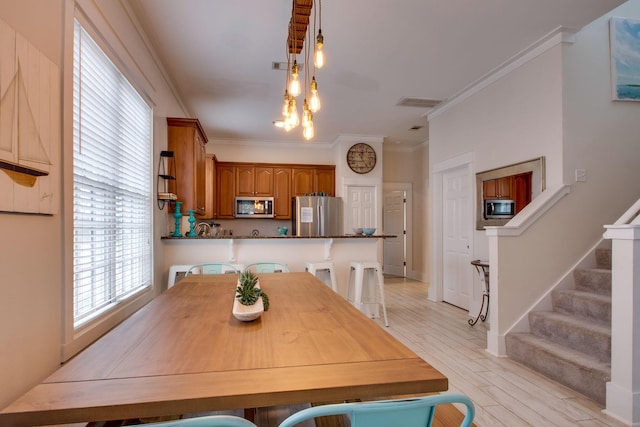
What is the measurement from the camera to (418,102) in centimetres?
471

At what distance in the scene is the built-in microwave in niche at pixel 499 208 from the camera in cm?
371

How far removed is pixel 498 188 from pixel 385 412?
365 cm

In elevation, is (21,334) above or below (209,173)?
below

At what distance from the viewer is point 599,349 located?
2428 mm

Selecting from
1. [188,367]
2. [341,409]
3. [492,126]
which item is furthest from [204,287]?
[492,126]

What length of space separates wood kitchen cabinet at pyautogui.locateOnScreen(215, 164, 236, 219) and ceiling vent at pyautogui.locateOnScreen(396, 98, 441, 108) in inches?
136

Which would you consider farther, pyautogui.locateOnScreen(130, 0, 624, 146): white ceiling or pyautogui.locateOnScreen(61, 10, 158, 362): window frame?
pyautogui.locateOnScreen(130, 0, 624, 146): white ceiling

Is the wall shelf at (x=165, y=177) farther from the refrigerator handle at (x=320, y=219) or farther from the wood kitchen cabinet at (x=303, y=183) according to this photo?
the wood kitchen cabinet at (x=303, y=183)

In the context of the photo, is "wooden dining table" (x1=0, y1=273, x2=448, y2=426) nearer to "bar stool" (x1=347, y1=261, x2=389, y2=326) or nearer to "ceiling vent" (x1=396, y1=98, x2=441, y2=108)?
"bar stool" (x1=347, y1=261, x2=389, y2=326)

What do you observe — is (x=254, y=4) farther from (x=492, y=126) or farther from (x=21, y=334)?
(x=492, y=126)

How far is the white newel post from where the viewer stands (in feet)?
6.63

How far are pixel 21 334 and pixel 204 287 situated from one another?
112 cm

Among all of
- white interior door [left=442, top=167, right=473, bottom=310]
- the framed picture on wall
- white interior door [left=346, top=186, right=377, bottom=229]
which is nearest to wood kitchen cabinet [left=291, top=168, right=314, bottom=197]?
white interior door [left=346, top=186, right=377, bottom=229]

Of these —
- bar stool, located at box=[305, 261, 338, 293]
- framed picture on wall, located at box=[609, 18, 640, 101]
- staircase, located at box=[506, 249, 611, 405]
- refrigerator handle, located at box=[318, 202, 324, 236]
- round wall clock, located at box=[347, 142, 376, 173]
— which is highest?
framed picture on wall, located at box=[609, 18, 640, 101]
